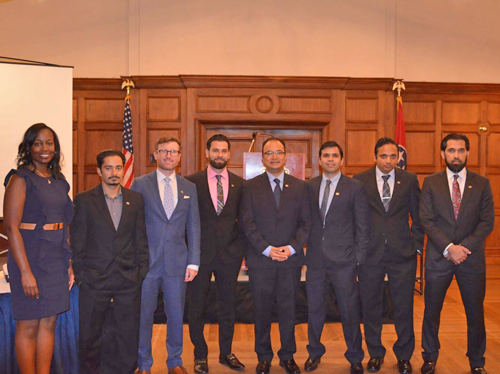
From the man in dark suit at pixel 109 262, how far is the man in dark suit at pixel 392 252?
1.64 m

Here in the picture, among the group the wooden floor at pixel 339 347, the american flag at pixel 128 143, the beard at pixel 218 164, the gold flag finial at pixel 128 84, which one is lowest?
the wooden floor at pixel 339 347

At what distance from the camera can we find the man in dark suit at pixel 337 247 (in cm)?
320

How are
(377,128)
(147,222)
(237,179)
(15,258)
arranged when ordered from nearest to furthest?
(15,258) < (147,222) < (237,179) < (377,128)

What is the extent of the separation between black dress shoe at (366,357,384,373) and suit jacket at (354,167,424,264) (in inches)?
29.1

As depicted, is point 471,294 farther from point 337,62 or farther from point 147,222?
point 337,62

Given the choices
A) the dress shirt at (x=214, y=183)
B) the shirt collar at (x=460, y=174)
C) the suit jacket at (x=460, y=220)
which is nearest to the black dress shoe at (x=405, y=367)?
the suit jacket at (x=460, y=220)

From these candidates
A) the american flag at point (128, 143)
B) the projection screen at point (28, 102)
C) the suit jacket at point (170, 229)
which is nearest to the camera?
the suit jacket at point (170, 229)

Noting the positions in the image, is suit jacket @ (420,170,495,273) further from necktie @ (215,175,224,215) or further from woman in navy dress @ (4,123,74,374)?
woman in navy dress @ (4,123,74,374)

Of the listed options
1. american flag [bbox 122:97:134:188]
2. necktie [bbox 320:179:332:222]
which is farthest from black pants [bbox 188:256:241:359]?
american flag [bbox 122:97:134:188]

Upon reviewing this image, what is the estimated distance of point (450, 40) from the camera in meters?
7.39

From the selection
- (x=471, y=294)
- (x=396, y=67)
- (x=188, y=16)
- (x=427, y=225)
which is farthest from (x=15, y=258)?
(x=396, y=67)

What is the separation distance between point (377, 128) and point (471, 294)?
428 centimetres

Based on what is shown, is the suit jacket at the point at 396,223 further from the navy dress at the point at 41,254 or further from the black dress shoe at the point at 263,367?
the navy dress at the point at 41,254

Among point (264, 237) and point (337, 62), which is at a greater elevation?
point (337, 62)
